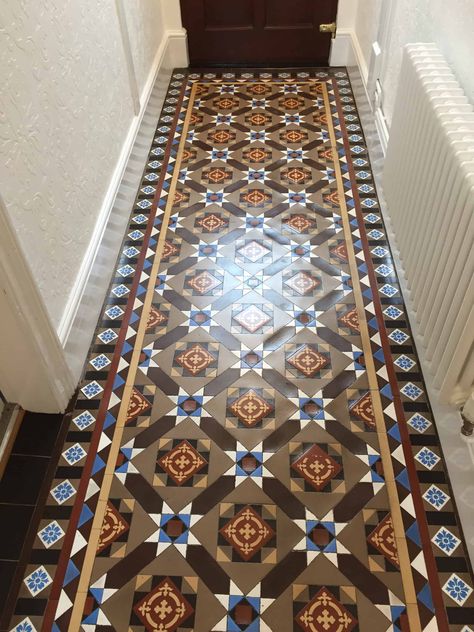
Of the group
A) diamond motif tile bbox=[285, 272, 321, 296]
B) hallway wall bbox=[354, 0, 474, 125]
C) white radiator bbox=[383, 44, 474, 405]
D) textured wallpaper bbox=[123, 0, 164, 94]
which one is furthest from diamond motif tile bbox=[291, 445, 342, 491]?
textured wallpaper bbox=[123, 0, 164, 94]

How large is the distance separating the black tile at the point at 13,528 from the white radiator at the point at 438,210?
1461mm

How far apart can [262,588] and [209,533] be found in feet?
0.78

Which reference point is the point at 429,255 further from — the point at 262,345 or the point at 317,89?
the point at 317,89

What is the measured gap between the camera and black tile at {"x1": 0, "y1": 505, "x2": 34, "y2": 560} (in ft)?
5.93

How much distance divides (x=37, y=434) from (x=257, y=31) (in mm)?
3105

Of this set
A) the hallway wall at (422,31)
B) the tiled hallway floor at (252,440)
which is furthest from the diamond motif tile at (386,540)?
the hallway wall at (422,31)

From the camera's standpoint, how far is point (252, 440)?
2.08 meters

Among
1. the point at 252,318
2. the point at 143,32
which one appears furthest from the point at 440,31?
the point at 143,32

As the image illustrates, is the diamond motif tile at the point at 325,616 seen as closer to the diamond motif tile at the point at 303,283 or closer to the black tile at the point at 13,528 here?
the black tile at the point at 13,528

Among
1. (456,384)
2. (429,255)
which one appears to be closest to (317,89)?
(429,255)

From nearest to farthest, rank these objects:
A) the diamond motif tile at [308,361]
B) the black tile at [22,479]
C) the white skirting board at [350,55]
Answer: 1. the black tile at [22,479]
2. the diamond motif tile at [308,361]
3. the white skirting board at [350,55]

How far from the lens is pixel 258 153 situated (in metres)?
3.33

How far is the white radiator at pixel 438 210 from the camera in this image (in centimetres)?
173

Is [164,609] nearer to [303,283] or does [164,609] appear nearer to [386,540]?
[386,540]
